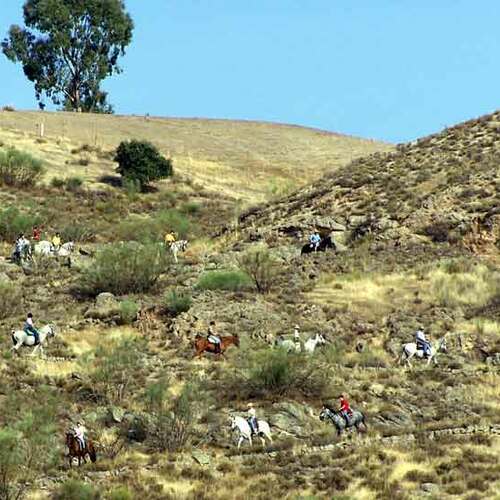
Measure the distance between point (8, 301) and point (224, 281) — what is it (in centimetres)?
720

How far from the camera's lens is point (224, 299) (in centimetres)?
Result: 3709

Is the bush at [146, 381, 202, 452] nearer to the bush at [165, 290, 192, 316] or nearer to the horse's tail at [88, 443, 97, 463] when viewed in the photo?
the horse's tail at [88, 443, 97, 463]

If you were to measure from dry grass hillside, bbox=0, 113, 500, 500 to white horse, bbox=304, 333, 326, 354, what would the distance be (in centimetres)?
34

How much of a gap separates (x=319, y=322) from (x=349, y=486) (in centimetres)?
1255

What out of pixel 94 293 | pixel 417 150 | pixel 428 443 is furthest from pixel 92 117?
pixel 428 443

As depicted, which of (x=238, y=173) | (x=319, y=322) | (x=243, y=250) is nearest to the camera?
(x=319, y=322)

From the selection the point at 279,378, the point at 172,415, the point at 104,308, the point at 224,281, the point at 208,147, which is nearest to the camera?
the point at 172,415

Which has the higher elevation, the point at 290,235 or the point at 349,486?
the point at 290,235

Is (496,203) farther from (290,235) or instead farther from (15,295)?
(15,295)

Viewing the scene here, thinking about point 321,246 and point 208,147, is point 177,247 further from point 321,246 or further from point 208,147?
point 208,147

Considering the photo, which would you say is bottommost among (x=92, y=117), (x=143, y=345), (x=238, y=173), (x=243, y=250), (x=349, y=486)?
Answer: (x=349, y=486)

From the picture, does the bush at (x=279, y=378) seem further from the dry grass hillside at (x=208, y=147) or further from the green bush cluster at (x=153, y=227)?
the dry grass hillside at (x=208, y=147)

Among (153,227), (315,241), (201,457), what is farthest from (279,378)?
(153,227)

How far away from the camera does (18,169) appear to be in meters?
60.8
